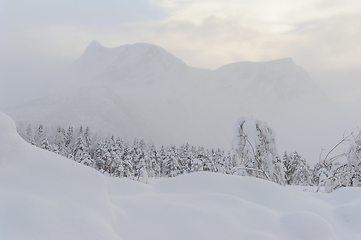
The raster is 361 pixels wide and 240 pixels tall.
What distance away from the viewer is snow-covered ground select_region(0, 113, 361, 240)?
1.81 m

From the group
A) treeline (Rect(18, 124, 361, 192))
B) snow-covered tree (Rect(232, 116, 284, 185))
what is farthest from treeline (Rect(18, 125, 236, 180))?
snow-covered tree (Rect(232, 116, 284, 185))

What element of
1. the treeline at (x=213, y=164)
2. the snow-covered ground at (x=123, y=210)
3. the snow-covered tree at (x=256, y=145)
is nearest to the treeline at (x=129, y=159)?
the treeline at (x=213, y=164)

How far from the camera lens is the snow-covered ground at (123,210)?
5.92 ft

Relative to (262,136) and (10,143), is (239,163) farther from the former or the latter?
(10,143)

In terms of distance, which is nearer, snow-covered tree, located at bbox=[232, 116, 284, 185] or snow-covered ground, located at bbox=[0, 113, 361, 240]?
snow-covered ground, located at bbox=[0, 113, 361, 240]

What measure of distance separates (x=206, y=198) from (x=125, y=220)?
3.04 feet

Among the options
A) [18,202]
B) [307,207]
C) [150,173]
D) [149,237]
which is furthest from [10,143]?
[150,173]

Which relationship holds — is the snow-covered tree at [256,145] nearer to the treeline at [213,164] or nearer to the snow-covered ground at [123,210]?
the treeline at [213,164]

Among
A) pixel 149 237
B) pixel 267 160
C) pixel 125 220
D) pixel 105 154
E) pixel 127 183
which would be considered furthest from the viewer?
pixel 105 154

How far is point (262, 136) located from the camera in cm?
1045

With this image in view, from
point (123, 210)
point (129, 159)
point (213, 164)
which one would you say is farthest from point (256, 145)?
point (213, 164)

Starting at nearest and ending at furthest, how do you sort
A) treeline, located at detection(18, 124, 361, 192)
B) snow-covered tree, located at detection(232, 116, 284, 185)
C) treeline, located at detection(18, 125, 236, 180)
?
treeline, located at detection(18, 124, 361, 192), snow-covered tree, located at detection(232, 116, 284, 185), treeline, located at detection(18, 125, 236, 180)

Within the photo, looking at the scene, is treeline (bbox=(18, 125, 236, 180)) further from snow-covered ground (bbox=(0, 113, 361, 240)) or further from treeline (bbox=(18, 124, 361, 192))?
snow-covered ground (bbox=(0, 113, 361, 240))

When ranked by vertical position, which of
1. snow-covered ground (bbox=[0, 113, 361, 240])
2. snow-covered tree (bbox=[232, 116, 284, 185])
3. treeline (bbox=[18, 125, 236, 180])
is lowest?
snow-covered ground (bbox=[0, 113, 361, 240])
